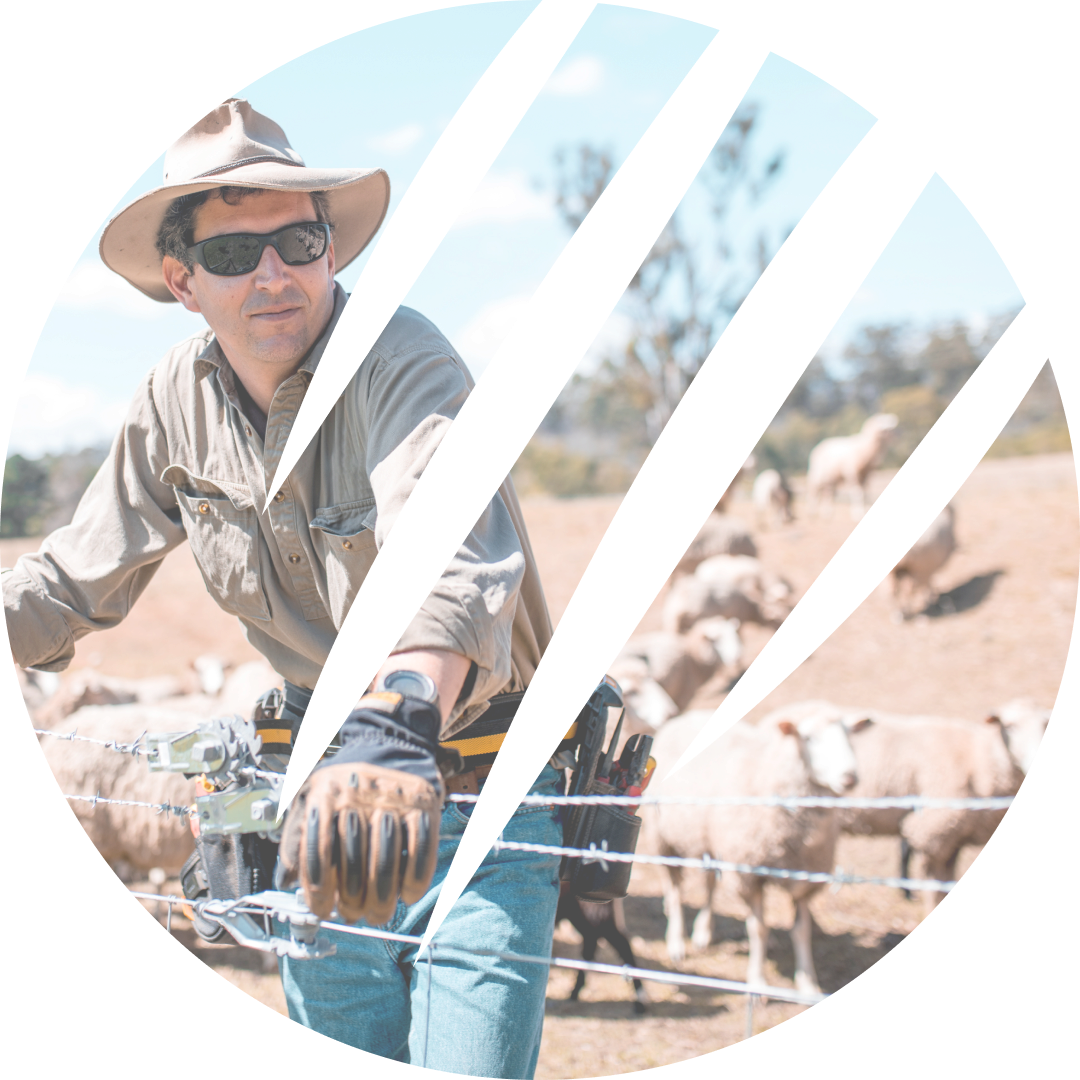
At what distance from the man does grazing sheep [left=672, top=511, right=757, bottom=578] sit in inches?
489

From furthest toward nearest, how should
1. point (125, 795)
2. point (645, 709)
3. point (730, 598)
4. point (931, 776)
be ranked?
point (730, 598) → point (645, 709) → point (931, 776) → point (125, 795)

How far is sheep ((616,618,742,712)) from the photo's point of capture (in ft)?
31.2

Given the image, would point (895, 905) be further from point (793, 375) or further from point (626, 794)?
point (793, 375)

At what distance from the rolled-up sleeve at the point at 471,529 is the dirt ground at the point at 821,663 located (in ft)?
13.5

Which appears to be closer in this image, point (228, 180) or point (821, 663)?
point (228, 180)

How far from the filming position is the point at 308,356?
7.23ft

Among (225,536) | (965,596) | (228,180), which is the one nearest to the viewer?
(228,180)

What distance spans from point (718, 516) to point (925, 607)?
417 cm

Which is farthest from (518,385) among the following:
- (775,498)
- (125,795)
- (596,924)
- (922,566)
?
(775,498)

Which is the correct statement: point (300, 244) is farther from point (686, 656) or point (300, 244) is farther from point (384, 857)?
point (686, 656)

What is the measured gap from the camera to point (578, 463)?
37.7 metres

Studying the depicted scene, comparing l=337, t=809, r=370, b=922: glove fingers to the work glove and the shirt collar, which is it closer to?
the work glove

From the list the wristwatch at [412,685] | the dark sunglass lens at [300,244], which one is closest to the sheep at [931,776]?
the dark sunglass lens at [300,244]

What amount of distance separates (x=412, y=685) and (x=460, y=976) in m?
0.82
